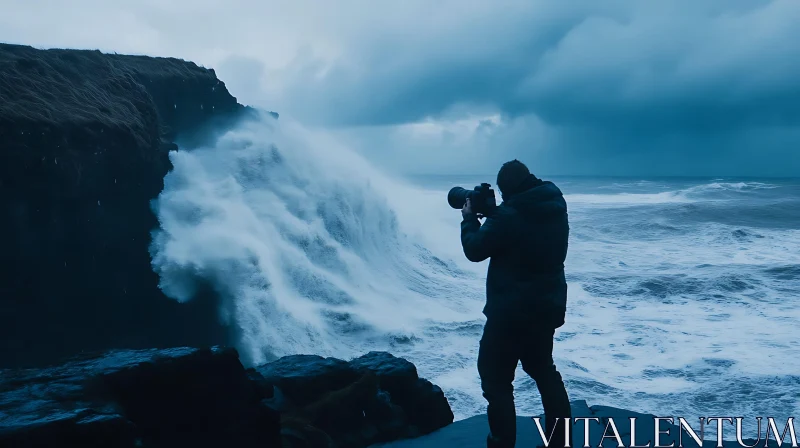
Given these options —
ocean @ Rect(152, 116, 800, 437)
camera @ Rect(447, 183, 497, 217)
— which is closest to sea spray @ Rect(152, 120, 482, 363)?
ocean @ Rect(152, 116, 800, 437)

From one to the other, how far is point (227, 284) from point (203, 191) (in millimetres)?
2403

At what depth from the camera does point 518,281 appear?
9.18 feet

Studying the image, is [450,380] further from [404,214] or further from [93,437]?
[404,214]

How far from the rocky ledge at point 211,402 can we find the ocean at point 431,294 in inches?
73.6

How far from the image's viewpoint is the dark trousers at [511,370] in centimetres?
285

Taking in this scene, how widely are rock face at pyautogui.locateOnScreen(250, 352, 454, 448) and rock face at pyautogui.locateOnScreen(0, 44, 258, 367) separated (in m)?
4.46

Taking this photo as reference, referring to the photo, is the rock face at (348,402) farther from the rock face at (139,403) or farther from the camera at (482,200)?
the camera at (482,200)

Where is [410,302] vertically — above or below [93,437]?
below

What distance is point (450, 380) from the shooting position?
A: 7465mm

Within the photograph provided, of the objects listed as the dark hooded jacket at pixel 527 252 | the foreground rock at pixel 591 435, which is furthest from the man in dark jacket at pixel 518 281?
the foreground rock at pixel 591 435

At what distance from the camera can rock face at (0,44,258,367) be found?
295 inches

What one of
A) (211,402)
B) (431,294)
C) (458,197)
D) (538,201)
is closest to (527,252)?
(538,201)

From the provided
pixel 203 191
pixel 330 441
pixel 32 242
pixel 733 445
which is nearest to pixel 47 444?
pixel 330 441

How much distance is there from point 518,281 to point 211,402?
6.35 ft
